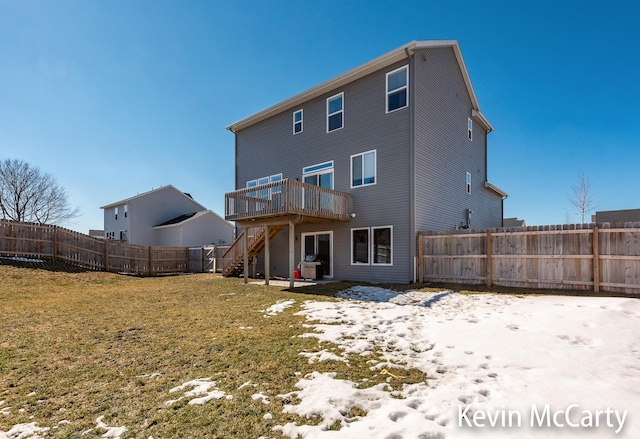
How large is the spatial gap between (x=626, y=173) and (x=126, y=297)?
30139 millimetres

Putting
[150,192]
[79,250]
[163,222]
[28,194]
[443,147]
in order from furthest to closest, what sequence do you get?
[28,194] → [163,222] → [150,192] → [79,250] → [443,147]

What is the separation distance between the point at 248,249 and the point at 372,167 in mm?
6646

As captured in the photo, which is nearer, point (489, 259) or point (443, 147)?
point (489, 259)

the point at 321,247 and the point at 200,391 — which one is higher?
the point at 321,247

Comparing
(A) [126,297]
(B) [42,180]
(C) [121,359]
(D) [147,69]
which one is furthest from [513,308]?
(B) [42,180]

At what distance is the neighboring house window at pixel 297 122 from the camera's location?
1479cm

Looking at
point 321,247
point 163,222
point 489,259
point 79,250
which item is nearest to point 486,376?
point 489,259

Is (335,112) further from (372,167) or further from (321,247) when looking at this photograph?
(321,247)

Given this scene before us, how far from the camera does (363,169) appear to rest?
41.2 ft

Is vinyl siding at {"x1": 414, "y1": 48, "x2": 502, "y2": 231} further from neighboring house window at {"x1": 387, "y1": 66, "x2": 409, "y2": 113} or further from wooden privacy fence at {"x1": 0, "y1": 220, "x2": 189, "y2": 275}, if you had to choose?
wooden privacy fence at {"x1": 0, "y1": 220, "x2": 189, "y2": 275}

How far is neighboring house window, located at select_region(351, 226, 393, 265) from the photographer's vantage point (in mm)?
11680

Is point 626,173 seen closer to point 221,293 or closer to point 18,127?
point 221,293

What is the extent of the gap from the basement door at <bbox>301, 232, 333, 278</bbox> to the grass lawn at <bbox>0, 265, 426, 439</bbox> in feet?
18.3

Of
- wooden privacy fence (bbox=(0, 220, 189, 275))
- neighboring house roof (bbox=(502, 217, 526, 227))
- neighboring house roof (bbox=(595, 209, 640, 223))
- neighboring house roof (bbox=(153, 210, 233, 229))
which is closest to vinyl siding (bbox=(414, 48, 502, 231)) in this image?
wooden privacy fence (bbox=(0, 220, 189, 275))
